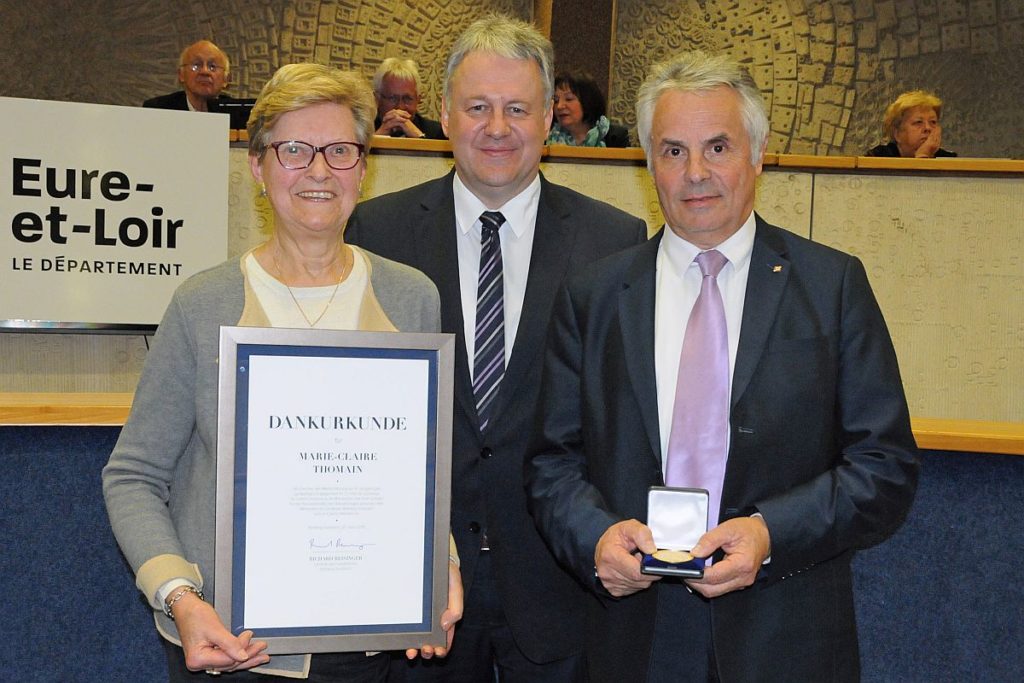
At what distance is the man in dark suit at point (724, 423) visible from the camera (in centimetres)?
152

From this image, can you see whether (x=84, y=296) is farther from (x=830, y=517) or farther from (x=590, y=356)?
(x=830, y=517)

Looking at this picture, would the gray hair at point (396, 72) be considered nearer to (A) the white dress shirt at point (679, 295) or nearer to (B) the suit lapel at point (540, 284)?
(B) the suit lapel at point (540, 284)

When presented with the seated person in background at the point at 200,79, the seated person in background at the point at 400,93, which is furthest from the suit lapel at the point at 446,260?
the seated person in background at the point at 200,79

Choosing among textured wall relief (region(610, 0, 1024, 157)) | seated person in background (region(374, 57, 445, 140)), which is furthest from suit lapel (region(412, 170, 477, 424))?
textured wall relief (region(610, 0, 1024, 157))

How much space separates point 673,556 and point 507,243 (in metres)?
0.86

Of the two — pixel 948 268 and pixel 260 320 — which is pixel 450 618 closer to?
pixel 260 320

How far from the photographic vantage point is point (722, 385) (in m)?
1.56

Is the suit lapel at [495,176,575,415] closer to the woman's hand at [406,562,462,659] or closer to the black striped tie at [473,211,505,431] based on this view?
the black striped tie at [473,211,505,431]

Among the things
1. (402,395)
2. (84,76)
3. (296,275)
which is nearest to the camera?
(402,395)

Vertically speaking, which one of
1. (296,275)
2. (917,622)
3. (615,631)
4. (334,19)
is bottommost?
(917,622)

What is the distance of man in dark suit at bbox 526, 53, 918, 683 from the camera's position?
1520 millimetres

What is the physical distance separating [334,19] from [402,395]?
7.03 metres

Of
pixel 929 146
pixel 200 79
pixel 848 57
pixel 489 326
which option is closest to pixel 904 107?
pixel 929 146

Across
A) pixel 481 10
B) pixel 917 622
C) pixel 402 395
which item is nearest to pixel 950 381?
pixel 917 622
